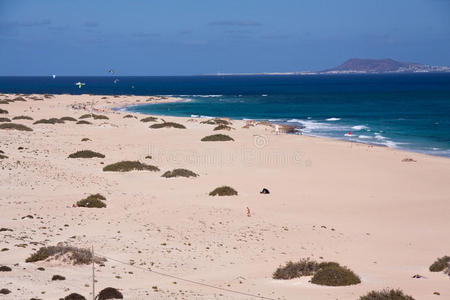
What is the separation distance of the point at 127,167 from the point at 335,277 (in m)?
18.5

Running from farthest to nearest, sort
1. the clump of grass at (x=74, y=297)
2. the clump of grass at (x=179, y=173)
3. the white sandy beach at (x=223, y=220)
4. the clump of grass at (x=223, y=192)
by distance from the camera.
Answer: the clump of grass at (x=179, y=173) < the clump of grass at (x=223, y=192) < the white sandy beach at (x=223, y=220) < the clump of grass at (x=74, y=297)

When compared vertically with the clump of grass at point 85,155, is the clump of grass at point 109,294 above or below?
below

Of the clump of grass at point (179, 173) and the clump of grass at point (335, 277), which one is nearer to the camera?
the clump of grass at point (335, 277)

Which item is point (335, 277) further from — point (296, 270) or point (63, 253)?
point (63, 253)

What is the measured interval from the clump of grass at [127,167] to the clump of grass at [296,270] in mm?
16851

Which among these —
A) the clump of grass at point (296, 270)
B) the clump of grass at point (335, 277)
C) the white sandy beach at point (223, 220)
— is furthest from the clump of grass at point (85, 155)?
the clump of grass at point (335, 277)

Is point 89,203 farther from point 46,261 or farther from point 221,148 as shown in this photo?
point 221,148

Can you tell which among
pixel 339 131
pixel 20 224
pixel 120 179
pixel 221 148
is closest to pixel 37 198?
pixel 20 224

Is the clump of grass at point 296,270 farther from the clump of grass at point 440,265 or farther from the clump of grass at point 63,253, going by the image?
the clump of grass at point 63,253

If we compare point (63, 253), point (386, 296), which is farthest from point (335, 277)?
point (63, 253)

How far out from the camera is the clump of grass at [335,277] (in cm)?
1409

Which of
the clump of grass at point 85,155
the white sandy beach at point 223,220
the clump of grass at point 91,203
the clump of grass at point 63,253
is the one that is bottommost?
the white sandy beach at point 223,220

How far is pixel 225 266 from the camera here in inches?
615

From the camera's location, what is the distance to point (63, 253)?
47.7 ft
